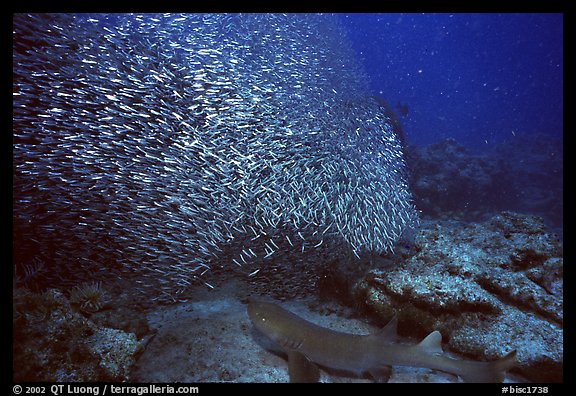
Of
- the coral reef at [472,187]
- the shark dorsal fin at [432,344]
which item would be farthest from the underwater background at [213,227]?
the coral reef at [472,187]

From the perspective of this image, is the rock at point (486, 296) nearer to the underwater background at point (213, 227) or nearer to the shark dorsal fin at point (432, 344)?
the underwater background at point (213, 227)

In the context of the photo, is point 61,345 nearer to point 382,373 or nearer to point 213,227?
point 213,227

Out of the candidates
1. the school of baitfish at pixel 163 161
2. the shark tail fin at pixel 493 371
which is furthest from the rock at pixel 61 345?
the shark tail fin at pixel 493 371

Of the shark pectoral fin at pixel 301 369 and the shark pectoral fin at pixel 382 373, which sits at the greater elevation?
the shark pectoral fin at pixel 301 369

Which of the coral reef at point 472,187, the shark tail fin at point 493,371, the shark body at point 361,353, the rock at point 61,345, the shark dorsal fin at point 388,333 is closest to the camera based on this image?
the rock at point 61,345

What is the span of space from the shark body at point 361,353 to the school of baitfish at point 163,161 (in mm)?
2421

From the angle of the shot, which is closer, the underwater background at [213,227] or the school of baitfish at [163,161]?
the underwater background at [213,227]

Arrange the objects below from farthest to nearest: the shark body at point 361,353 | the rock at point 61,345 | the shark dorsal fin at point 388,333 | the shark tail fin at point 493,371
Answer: the shark dorsal fin at point 388,333, the shark body at point 361,353, the shark tail fin at point 493,371, the rock at point 61,345

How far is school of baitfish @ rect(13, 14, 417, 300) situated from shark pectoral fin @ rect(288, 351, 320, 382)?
2634 mm

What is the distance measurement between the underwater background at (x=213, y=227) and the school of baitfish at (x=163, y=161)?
0.04 meters

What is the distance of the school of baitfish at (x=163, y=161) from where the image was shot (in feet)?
18.9

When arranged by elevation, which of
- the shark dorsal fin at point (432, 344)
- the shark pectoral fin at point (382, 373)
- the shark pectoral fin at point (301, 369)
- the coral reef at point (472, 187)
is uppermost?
the coral reef at point (472, 187)
